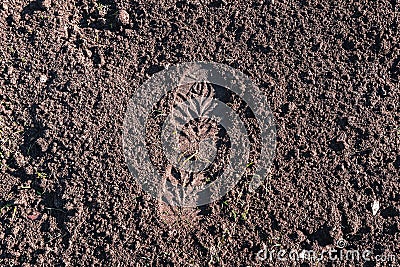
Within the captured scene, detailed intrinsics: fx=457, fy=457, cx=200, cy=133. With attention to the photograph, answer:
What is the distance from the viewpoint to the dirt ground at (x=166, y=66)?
7.88 ft

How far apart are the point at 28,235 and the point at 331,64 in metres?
1.90

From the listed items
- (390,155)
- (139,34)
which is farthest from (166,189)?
(390,155)

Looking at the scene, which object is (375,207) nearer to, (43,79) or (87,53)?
(87,53)

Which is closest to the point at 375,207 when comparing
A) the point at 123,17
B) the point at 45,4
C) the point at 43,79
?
the point at 123,17

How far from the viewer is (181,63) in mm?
2574

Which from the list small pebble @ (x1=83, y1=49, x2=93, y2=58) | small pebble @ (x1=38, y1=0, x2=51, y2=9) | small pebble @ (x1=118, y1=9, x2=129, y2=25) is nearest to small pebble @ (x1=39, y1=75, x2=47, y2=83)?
small pebble @ (x1=83, y1=49, x2=93, y2=58)

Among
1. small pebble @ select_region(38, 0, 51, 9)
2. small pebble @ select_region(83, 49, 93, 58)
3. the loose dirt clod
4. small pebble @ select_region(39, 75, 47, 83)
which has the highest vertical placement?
small pebble @ select_region(38, 0, 51, 9)

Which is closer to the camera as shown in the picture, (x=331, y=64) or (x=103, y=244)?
(x=103, y=244)

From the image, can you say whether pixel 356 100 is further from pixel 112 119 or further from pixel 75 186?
pixel 75 186

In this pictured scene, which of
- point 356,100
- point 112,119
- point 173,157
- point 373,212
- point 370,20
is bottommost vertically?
point 373,212

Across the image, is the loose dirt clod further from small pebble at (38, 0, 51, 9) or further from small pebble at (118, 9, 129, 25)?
small pebble at (38, 0, 51, 9)

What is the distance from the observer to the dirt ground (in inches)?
94.5

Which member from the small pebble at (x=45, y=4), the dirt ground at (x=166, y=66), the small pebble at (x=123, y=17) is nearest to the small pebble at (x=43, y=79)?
the dirt ground at (x=166, y=66)

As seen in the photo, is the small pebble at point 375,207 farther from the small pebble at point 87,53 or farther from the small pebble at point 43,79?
the small pebble at point 43,79
